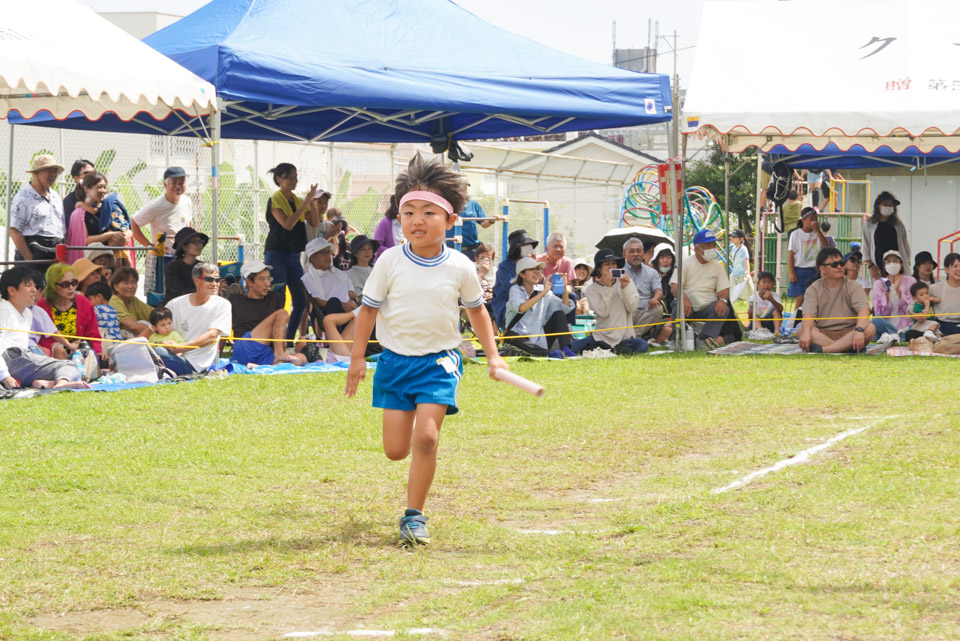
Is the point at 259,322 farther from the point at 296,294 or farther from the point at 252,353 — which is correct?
the point at 296,294

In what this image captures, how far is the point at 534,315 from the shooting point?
531 inches

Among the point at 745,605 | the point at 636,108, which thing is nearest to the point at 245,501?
the point at 745,605

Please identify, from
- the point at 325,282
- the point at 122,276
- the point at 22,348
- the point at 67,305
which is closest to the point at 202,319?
the point at 122,276

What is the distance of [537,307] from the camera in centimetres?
1352

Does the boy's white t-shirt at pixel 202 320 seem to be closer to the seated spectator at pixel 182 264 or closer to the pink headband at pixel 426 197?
the seated spectator at pixel 182 264

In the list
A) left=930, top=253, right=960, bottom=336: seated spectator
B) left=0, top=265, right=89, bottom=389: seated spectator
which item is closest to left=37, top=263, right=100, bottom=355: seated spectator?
left=0, top=265, right=89, bottom=389: seated spectator

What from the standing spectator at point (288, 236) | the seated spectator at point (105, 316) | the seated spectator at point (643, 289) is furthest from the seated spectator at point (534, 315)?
the seated spectator at point (105, 316)

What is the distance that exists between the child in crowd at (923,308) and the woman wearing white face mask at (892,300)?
14 centimetres

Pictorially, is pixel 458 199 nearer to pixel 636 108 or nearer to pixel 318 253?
pixel 318 253

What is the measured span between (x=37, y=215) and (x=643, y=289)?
6.96 m

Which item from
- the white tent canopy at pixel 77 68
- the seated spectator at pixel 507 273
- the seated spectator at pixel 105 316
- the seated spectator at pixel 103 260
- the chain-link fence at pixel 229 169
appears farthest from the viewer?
the chain-link fence at pixel 229 169

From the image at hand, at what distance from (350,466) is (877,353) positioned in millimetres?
8401

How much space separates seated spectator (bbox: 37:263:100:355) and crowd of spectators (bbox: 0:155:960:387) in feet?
0.04

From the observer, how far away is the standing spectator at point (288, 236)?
1349cm
